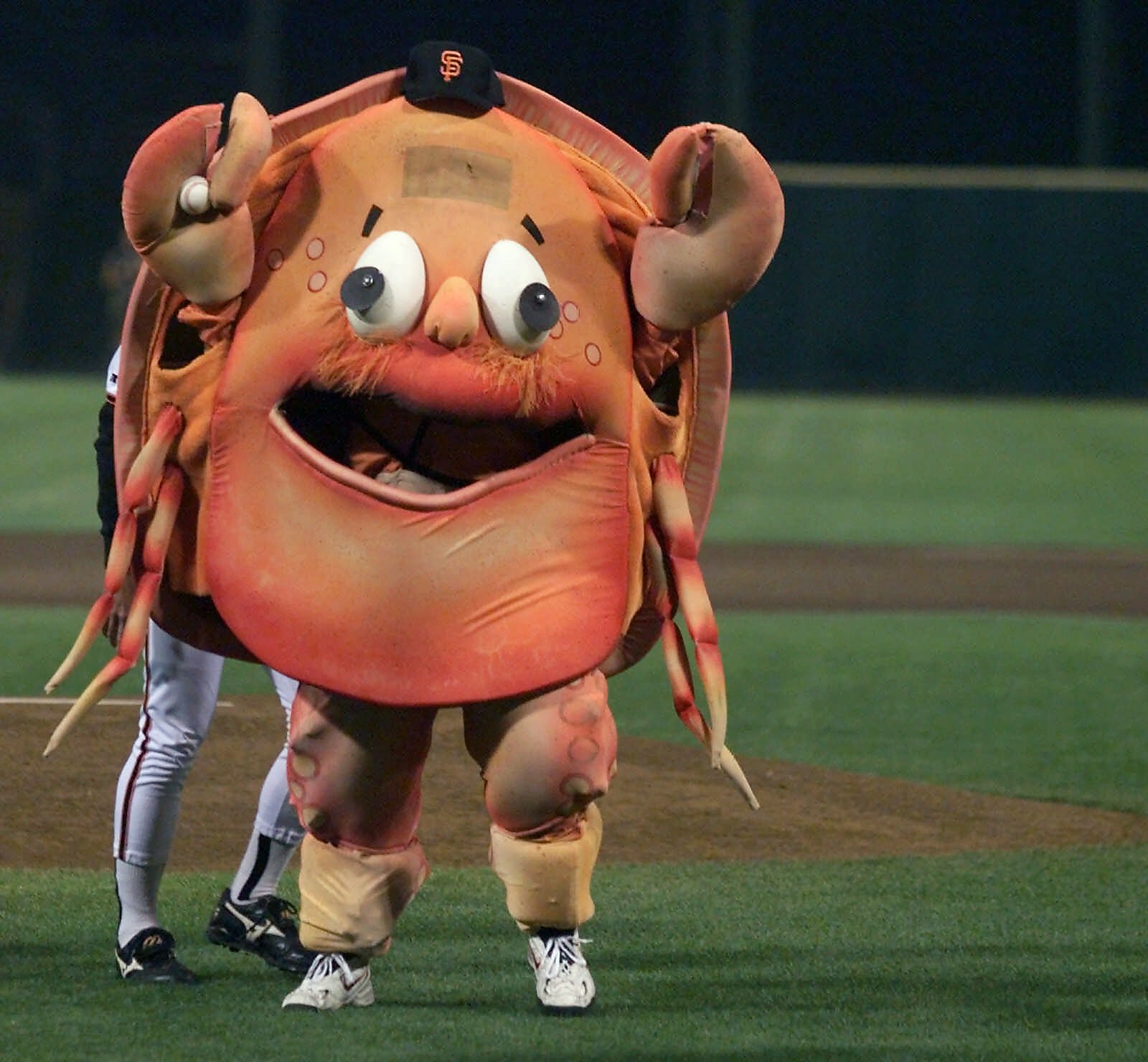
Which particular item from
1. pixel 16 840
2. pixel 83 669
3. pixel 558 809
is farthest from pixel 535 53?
pixel 558 809

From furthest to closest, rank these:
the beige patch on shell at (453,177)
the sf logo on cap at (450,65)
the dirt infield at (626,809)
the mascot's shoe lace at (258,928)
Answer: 1. the dirt infield at (626,809)
2. the mascot's shoe lace at (258,928)
3. the sf logo on cap at (450,65)
4. the beige patch on shell at (453,177)

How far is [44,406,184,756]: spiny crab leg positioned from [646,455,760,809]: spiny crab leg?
954 millimetres

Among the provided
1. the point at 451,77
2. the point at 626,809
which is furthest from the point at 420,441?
the point at 626,809

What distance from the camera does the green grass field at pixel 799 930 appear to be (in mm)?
4434

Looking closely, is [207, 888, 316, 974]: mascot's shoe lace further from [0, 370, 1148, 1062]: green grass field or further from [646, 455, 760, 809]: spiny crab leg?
[646, 455, 760, 809]: spiny crab leg

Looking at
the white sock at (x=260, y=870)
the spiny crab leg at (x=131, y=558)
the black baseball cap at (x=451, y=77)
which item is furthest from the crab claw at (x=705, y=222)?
the white sock at (x=260, y=870)

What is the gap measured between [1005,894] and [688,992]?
1.45 m

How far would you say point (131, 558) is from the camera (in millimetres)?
4465

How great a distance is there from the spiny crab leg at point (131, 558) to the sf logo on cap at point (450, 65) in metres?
0.84

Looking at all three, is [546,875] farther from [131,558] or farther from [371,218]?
[371,218]

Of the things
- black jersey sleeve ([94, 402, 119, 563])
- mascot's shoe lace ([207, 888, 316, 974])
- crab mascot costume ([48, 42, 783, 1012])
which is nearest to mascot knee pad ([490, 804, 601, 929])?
crab mascot costume ([48, 42, 783, 1012])


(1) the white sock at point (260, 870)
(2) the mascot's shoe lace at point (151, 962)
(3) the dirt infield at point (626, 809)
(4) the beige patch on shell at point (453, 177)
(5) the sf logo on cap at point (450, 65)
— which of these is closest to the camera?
(4) the beige patch on shell at point (453, 177)

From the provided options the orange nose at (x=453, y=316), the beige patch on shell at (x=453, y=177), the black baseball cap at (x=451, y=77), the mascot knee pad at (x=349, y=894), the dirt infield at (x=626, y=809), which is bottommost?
the dirt infield at (x=626, y=809)

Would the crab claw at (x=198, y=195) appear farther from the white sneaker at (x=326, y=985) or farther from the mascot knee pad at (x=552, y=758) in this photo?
the white sneaker at (x=326, y=985)
